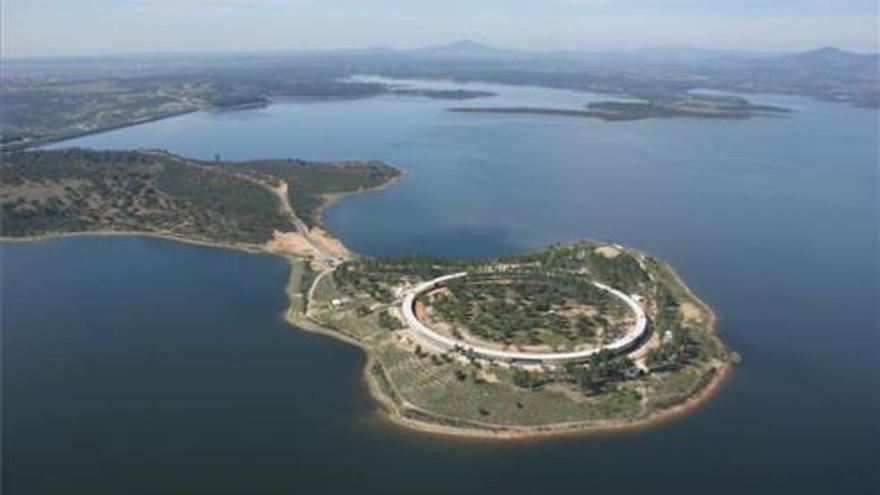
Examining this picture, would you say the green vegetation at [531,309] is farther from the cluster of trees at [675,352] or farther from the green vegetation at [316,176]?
the green vegetation at [316,176]

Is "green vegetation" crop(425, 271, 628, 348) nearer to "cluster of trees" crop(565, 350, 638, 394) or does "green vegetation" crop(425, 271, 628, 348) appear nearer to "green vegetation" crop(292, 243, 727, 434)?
"green vegetation" crop(292, 243, 727, 434)

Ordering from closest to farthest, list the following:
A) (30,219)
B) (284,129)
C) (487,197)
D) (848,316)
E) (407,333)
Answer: (407,333)
(848,316)
(30,219)
(487,197)
(284,129)

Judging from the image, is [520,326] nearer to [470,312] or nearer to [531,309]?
[531,309]

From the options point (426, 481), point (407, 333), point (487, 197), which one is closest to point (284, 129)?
point (487, 197)

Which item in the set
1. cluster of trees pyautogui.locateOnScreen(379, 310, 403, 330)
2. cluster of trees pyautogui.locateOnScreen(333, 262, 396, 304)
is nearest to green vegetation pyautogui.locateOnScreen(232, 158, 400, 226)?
cluster of trees pyautogui.locateOnScreen(333, 262, 396, 304)

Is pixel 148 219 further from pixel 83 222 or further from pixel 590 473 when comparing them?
pixel 590 473

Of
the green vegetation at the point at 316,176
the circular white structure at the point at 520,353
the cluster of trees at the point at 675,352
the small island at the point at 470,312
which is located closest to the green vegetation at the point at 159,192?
the green vegetation at the point at 316,176

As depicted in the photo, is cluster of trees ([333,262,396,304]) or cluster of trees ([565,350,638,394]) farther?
cluster of trees ([333,262,396,304])
